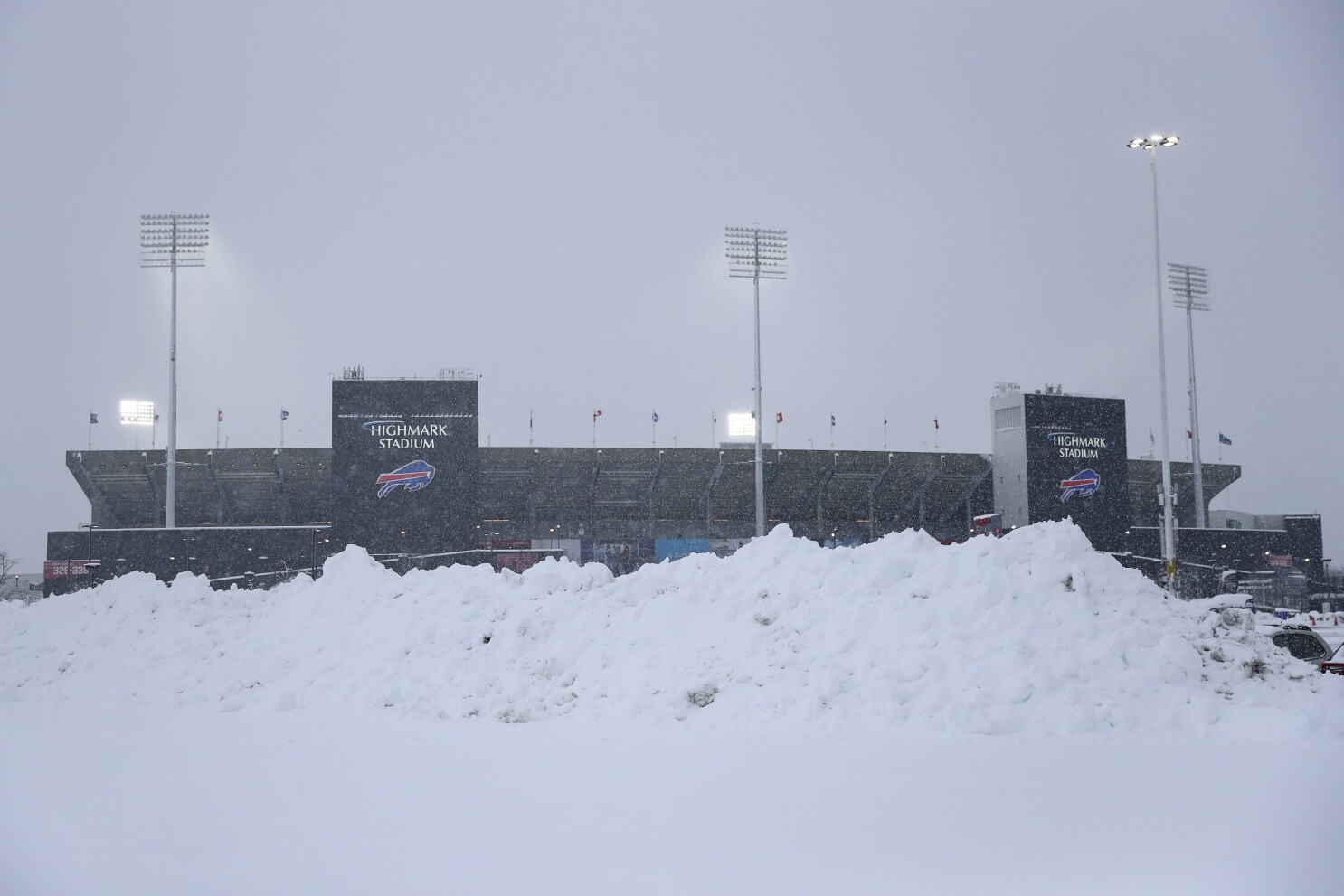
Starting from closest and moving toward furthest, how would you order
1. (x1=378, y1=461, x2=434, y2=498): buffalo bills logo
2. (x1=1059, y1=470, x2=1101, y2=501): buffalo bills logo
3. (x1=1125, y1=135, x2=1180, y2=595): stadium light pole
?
1. (x1=1125, y1=135, x2=1180, y2=595): stadium light pole
2. (x1=378, y1=461, x2=434, y2=498): buffalo bills logo
3. (x1=1059, y1=470, x2=1101, y2=501): buffalo bills logo

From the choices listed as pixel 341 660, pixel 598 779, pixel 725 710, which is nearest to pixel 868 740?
pixel 725 710

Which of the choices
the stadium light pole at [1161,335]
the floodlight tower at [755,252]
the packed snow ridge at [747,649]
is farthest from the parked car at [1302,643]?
the floodlight tower at [755,252]

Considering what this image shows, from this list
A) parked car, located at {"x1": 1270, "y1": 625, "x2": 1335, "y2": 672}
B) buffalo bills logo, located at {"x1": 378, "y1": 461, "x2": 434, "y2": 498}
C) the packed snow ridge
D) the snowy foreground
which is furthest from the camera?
buffalo bills logo, located at {"x1": 378, "y1": 461, "x2": 434, "y2": 498}

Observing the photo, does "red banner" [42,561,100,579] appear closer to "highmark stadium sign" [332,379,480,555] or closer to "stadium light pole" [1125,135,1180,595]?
"highmark stadium sign" [332,379,480,555]

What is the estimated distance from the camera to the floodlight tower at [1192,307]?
1911 inches

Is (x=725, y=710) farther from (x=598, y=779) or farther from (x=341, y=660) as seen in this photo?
(x=341, y=660)

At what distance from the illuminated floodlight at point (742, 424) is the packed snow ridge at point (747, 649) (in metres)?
38.1

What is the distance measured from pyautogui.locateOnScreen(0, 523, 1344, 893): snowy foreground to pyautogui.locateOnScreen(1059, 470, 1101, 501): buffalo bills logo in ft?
113

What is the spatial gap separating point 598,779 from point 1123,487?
45.1 meters

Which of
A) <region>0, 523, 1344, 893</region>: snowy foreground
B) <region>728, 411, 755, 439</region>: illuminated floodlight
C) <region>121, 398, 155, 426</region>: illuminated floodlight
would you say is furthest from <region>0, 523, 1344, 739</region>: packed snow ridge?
<region>121, 398, 155, 426</region>: illuminated floodlight

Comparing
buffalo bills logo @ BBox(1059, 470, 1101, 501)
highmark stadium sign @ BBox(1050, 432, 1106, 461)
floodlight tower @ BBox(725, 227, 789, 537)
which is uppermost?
floodlight tower @ BBox(725, 227, 789, 537)

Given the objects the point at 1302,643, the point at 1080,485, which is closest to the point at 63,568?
the point at 1302,643

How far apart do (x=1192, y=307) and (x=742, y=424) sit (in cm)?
2631

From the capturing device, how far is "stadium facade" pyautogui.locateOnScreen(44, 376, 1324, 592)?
37.3m
